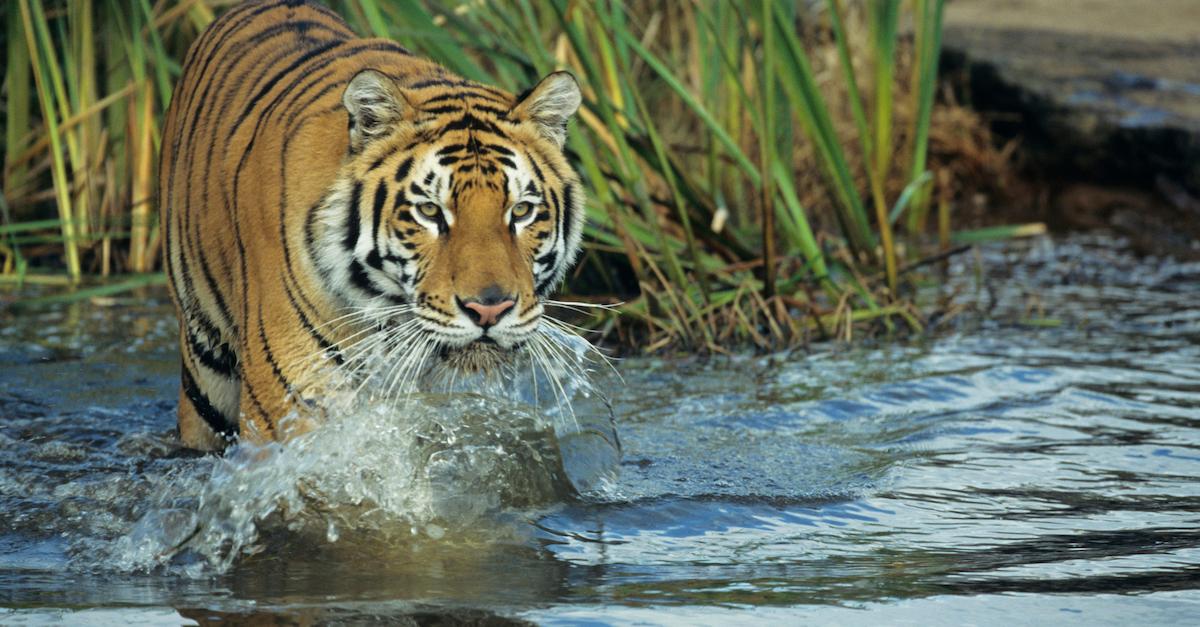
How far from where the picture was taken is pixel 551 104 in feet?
10.4

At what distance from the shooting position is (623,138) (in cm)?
448

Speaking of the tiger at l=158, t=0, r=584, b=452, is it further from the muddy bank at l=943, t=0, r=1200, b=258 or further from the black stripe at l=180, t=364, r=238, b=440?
the muddy bank at l=943, t=0, r=1200, b=258

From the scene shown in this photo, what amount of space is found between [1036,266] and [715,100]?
1558mm

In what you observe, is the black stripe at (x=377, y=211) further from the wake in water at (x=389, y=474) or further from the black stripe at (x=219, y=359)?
the black stripe at (x=219, y=359)

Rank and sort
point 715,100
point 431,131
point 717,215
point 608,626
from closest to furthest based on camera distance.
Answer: point 608,626
point 431,131
point 717,215
point 715,100

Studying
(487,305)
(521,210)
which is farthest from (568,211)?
(487,305)

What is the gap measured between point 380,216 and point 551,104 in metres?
0.47

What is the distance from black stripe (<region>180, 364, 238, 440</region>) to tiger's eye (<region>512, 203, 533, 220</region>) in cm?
108

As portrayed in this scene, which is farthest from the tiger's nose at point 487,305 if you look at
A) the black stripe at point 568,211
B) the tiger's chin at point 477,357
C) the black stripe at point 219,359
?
the black stripe at point 219,359

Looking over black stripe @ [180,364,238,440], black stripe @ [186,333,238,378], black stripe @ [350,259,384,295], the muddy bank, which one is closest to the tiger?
black stripe @ [350,259,384,295]

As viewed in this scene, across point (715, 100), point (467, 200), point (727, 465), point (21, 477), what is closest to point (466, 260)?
point (467, 200)

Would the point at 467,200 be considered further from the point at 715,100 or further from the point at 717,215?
the point at 715,100

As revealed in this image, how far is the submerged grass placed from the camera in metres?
4.50

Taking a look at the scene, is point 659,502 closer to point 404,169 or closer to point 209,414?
point 404,169
